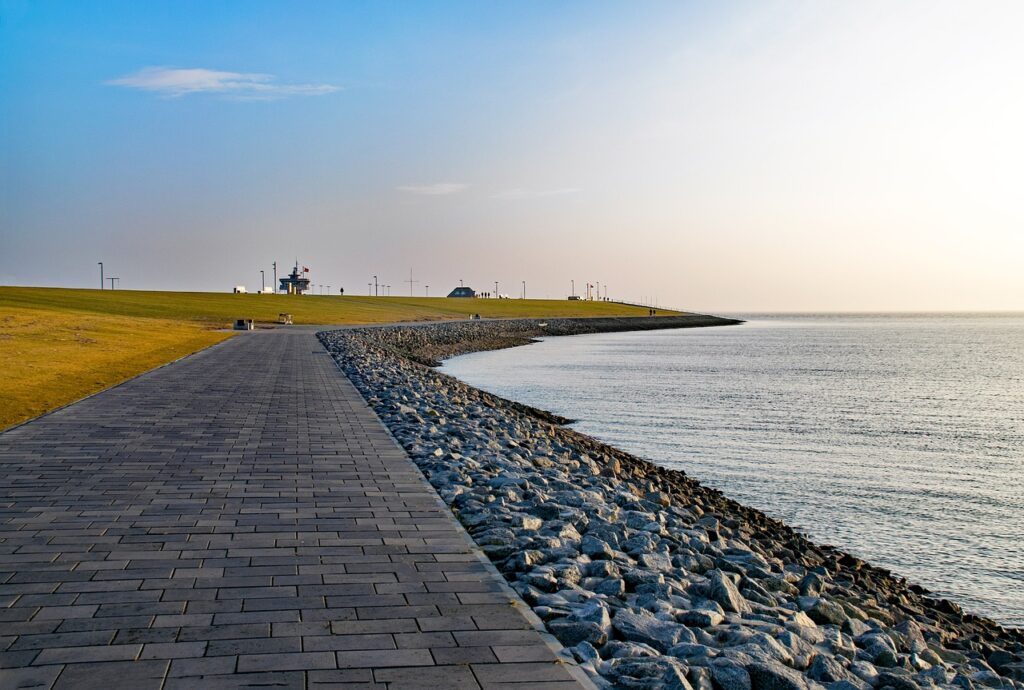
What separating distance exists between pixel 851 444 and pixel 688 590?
46.0 ft

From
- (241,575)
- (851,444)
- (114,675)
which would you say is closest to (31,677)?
(114,675)

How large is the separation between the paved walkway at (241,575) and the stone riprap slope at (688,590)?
0.41 m

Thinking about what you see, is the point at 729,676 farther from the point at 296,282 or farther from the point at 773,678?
the point at 296,282

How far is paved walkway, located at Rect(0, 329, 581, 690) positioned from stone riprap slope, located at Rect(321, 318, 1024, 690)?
0.41 meters

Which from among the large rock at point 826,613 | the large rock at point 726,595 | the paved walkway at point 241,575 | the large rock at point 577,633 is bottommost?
the large rock at point 826,613

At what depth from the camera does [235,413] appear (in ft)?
44.4

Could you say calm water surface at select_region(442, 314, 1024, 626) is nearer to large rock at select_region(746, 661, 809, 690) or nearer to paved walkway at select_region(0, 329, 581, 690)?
large rock at select_region(746, 661, 809, 690)

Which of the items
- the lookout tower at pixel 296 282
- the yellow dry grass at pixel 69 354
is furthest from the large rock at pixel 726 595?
the lookout tower at pixel 296 282

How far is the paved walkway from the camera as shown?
152 inches

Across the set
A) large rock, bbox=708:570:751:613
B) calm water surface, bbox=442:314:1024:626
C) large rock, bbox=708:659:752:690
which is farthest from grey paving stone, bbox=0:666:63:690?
calm water surface, bbox=442:314:1024:626

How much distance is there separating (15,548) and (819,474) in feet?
42.3

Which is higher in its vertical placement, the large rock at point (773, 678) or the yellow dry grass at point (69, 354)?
the yellow dry grass at point (69, 354)

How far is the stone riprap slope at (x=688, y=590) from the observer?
4500 millimetres

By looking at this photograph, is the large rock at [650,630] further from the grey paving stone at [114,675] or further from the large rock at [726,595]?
the grey paving stone at [114,675]
